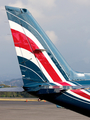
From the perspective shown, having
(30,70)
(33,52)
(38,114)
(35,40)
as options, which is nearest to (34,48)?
(33,52)

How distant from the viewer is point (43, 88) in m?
8.62

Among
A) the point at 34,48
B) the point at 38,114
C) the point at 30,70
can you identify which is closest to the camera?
the point at 30,70

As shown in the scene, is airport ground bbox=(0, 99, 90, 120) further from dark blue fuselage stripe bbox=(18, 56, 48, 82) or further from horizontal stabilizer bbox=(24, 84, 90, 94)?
horizontal stabilizer bbox=(24, 84, 90, 94)

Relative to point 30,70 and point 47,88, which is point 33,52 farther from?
point 47,88

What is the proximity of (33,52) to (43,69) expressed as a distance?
924mm

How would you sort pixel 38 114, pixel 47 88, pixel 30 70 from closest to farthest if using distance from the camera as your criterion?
pixel 47 88
pixel 30 70
pixel 38 114

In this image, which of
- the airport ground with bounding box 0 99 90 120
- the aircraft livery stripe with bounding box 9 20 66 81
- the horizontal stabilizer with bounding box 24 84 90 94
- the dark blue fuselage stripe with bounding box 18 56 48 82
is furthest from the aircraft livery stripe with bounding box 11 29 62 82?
the airport ground with bounding box 0 99 90 120

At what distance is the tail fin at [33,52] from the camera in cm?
915

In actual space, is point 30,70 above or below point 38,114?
above

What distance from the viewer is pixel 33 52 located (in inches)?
366

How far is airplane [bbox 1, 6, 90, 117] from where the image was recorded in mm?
8836

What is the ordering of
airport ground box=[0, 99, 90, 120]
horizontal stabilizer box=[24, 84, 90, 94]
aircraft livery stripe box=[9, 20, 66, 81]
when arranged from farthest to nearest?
airport ground box=[0, 99, 90, 120] → aircraft livery stripe box=[9, 20, 66, 81] → horizontal stabilizer box=[24, 84, 90, 94]

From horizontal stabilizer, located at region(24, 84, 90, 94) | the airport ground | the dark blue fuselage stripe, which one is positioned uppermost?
the dark blue fuselage stripe

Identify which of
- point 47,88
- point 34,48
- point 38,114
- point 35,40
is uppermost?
point 35,40
